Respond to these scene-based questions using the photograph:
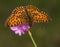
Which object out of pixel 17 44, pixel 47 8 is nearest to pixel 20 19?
pixel 17 44

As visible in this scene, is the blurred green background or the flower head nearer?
the flower head

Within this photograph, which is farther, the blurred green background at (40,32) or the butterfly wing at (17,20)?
the blurred green background at (40,32)

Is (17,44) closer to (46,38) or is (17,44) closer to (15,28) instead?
(46,38)

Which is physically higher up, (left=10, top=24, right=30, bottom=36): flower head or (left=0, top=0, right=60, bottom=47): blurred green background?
(left=10, top=24, right=30, bottom=36): flower head

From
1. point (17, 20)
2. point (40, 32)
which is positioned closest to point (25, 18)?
point (17, 20)

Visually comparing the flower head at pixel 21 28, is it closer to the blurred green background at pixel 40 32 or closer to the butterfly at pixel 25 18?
the butterfly at pixel 25 18

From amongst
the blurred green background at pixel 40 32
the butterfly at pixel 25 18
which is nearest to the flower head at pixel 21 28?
the butterfly at pixel 25 18

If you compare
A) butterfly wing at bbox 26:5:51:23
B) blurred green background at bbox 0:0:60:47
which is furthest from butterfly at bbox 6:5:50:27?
blurred green background at bbox 0:0:60:47

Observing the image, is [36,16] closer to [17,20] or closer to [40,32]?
[17,20]

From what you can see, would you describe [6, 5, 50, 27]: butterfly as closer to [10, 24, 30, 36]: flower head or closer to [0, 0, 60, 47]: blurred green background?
[10, 24, 30, 36]: flower head

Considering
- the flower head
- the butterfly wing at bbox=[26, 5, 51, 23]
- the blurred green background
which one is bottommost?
the blurred green background

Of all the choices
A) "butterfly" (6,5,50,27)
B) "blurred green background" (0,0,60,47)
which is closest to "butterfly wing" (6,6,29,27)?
"butterfly" (6,5,50,27)
